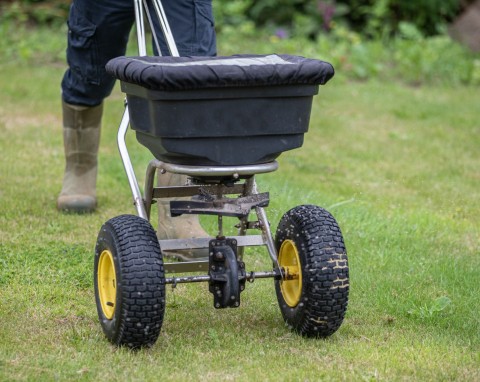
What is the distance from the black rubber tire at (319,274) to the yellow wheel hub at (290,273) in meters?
0.04

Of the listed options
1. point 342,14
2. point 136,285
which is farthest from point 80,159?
point 342,14

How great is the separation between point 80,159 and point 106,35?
2.85ft

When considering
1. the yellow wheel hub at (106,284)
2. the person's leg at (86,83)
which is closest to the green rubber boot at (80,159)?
the person's leg at (86,83)

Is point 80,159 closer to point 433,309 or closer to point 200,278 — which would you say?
point 200,278

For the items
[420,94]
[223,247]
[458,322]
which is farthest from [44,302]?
[420,94]

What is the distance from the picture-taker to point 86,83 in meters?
3.99

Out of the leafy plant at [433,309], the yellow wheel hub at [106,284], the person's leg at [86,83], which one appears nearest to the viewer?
the yellow wheel hub at [106,284]

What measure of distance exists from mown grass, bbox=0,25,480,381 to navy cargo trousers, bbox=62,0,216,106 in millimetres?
671

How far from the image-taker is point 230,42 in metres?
8.71

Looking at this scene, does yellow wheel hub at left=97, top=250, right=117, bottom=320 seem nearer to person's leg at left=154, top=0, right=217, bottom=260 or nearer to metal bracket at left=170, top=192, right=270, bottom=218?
metal bracket at left=170, top=192, right=270, bottom=218

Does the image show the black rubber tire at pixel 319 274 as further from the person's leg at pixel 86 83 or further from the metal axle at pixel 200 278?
the person's leg at pixel 86 83

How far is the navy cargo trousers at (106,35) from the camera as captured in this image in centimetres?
348

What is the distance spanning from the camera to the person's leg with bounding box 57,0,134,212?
3.70 meters

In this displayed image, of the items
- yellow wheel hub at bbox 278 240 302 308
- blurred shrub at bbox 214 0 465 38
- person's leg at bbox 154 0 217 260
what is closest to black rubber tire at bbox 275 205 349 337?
yellow wheel hub at bbox 278 240 302 308
